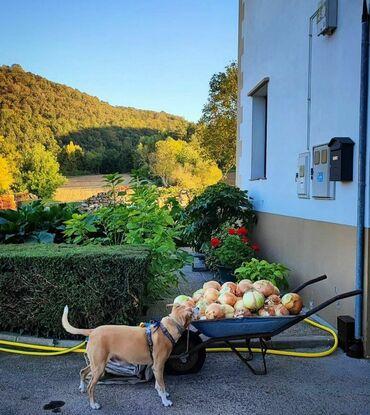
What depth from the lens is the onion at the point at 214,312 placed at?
11.1 feet

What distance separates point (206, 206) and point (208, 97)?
527 inches

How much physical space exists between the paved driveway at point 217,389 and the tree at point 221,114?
637 inches

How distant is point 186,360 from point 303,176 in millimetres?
2776

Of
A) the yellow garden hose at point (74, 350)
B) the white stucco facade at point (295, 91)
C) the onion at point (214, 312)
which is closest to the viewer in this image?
the onion at point (214, 312)

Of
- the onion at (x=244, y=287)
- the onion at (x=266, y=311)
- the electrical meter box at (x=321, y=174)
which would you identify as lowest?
the onion at (x=266, y=311)

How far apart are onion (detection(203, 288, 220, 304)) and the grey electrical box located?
295cm

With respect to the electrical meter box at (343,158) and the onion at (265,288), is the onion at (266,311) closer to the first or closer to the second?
the onion at (265,288)

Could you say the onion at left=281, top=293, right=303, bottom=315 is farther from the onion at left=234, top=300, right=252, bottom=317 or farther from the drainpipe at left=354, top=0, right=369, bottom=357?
the drainpipe at left=354, top=0, right=369, bottom=357

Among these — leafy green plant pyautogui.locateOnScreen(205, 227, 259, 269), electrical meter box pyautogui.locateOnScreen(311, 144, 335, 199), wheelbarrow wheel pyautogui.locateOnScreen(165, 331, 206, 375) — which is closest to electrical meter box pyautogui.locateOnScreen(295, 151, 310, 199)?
electrical meter box pyautogui.locateOnScreen(311, 144, 335, 199)

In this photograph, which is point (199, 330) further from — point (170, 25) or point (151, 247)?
point (170, 25)

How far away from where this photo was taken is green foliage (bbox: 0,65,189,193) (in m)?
42.9

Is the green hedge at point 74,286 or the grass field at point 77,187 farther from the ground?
the grass field at point 77,187

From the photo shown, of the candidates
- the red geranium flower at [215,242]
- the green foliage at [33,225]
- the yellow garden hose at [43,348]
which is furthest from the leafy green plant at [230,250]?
the yellow garden hose at [43,348]

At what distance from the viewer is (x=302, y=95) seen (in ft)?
18.3
